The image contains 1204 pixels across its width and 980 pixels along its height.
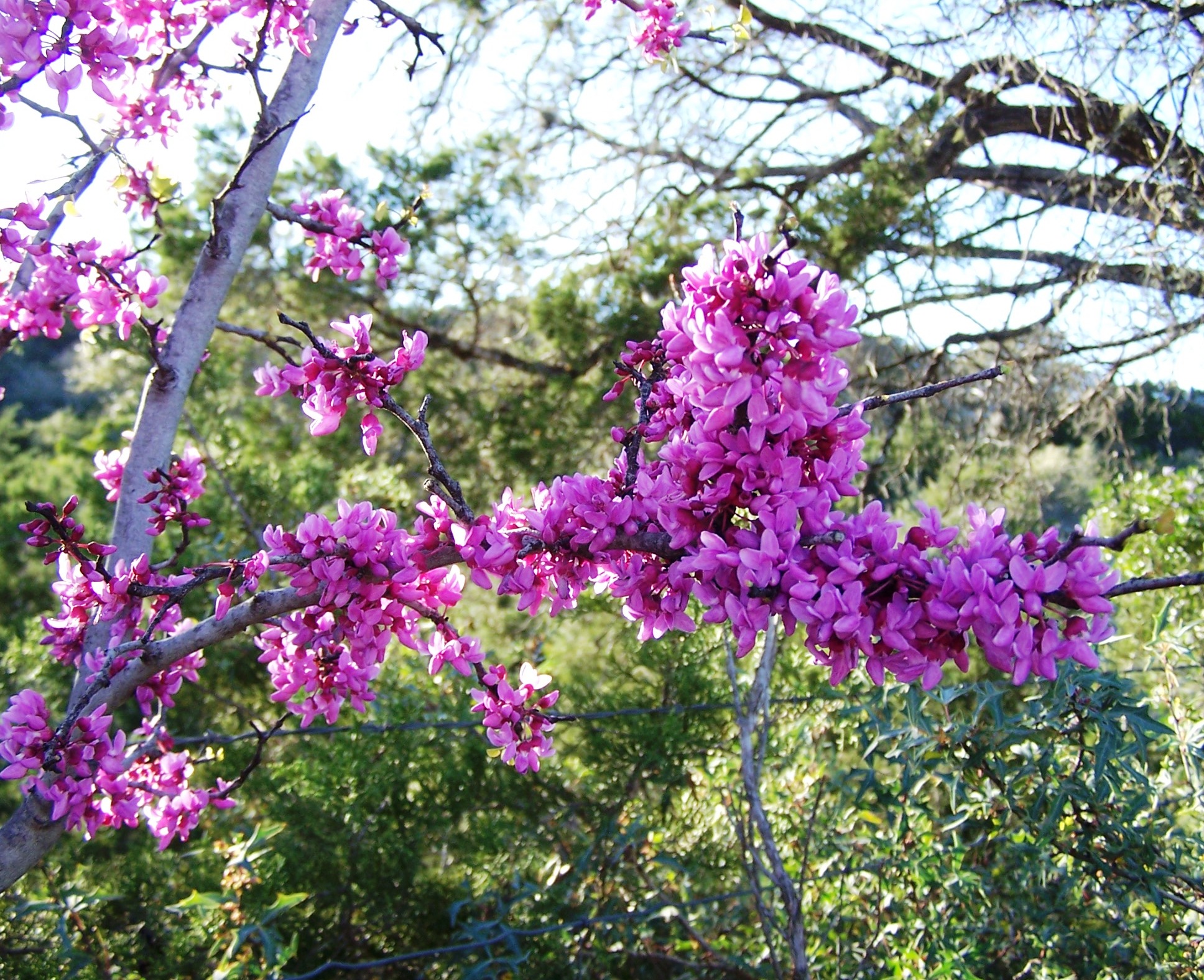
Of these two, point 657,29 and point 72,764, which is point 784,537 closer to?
point 72,764

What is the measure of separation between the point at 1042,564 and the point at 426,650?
0.91 m

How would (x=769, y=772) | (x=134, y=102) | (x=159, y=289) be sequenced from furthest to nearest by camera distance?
1. (x=769, y=772)
2. (x=134, y=102)
3. (x=159, y=289)

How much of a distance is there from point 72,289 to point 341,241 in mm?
597

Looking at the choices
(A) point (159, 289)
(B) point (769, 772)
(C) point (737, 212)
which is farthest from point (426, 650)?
(B) point (769, 772)

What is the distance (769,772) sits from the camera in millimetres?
2963

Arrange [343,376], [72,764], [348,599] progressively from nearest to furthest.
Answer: [348,599], [343,376], [72,764]

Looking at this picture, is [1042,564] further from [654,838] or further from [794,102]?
[794,102]

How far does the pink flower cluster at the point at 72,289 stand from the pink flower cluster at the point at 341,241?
0.39 m

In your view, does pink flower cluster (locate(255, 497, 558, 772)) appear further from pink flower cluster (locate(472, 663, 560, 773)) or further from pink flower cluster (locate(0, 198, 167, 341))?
pink flower cluster (locate(0, 198, 167, 341))

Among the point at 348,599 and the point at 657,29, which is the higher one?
the point at 657,29

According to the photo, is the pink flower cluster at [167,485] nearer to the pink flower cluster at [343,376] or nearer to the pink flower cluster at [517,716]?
the pink flower cluster at [343,376]

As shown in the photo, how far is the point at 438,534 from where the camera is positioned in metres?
1.23

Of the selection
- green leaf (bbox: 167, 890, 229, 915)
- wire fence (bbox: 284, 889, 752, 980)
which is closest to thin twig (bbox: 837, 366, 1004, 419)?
wire fence (bbox: 284, 889, 752, 980)

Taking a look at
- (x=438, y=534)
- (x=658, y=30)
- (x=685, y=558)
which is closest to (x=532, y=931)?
(x=438, y=534)
